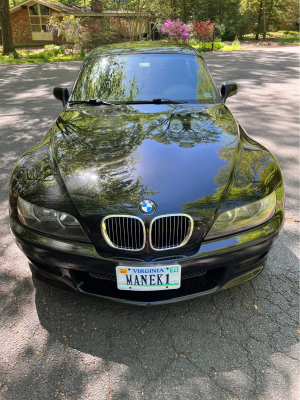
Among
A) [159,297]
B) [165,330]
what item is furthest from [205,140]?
[165,330]

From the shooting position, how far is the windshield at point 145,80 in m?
3.10

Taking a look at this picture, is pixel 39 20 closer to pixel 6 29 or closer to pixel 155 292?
pixel 6 29

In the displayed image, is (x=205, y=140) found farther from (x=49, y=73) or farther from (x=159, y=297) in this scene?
(x=49, y=73)

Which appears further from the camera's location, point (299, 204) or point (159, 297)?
point (299, 204)

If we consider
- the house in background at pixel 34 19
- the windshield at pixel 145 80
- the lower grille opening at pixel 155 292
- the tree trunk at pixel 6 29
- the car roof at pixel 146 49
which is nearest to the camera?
the lower grille opening at pixel 155 292

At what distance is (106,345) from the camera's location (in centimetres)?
193

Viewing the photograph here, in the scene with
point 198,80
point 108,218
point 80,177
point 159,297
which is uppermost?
point 198,80

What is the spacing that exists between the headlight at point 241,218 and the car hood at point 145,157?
0.27 ft

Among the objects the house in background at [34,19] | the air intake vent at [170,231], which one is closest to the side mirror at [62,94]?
the air intake vent at [170,231]

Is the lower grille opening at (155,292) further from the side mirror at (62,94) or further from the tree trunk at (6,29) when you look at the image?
the tree trunk at (6,29)

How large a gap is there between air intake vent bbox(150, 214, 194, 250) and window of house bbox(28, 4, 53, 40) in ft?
108

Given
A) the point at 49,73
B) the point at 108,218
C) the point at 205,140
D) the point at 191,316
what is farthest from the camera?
the point at 49,73

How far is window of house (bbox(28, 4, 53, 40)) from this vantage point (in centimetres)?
2975

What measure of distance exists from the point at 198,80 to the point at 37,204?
218cm
